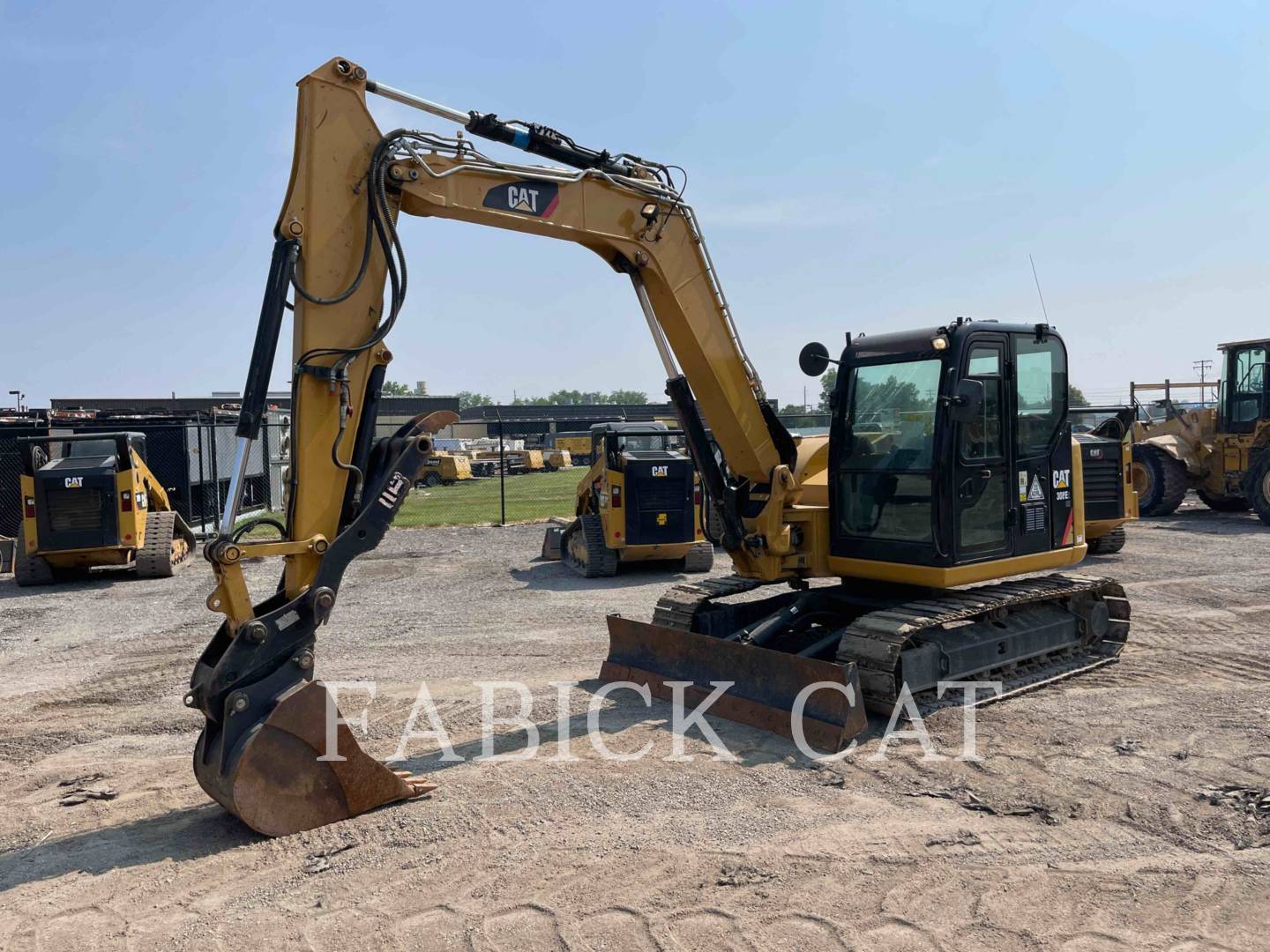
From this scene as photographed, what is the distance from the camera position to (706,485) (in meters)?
7.66

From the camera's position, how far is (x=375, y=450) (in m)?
5.64

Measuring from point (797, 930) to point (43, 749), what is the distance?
203 inches

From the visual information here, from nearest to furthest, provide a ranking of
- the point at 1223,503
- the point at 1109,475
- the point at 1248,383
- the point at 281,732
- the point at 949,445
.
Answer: the point at 281,732 < the point at 949,445 < the point at 1109,475 < the point at 1248,383 < the point at 1223,503

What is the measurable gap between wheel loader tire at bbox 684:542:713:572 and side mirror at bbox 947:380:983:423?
730 centimetres

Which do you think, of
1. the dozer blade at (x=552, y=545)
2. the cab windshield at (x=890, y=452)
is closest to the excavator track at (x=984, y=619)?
the cab windshield at (x=890, y=452)

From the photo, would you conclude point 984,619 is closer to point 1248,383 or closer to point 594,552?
point 594,552

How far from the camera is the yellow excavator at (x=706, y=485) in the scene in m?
5.08

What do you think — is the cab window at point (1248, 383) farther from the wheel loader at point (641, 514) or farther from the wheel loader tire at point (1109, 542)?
the wheel loader at point (641, 514)

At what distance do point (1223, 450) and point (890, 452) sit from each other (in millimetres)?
14953

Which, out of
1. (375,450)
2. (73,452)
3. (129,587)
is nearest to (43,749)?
(375,450)

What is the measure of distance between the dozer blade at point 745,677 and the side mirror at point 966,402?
186 cm

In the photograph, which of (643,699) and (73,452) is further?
(73,452)

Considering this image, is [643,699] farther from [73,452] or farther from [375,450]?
[73,452]

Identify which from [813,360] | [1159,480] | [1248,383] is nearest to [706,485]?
[813,360]
